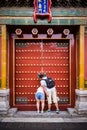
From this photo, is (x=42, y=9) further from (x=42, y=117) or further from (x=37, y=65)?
(x=42, y=117)

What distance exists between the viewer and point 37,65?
14.8 meters

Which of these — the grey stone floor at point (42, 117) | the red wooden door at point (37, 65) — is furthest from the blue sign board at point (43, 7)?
the grey stone floor at point (42, 117)

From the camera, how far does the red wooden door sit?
48.4 feet

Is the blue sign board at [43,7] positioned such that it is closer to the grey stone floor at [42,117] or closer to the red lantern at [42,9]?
the red lantern at [42,9]

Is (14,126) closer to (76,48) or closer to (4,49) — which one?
(4,49)

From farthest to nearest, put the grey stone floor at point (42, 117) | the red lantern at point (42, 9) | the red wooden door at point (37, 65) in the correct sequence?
the red wooden door at point (37, 65)
the red lantern at point (42, 9)
the grey stone floor at point (42, 117)

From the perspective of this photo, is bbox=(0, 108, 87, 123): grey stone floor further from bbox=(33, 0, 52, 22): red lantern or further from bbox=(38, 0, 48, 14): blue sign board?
bbox=(38, 0, 48, 14): blue sign board

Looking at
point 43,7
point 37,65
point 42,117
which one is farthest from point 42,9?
point 42,117

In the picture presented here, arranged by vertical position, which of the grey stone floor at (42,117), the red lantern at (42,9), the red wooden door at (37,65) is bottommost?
the grey stone floor at (42,117)

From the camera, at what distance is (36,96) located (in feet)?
45.5

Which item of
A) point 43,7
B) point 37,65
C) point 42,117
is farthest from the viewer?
point 37,65

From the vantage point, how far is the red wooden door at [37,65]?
1476 centimetres

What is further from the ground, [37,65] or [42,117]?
[37,65]

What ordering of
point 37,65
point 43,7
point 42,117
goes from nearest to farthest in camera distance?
1. point 42,117
2. point 43,7
3. point 37,65
